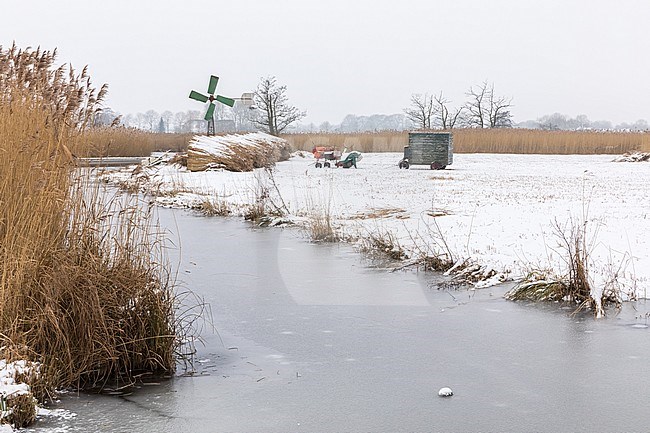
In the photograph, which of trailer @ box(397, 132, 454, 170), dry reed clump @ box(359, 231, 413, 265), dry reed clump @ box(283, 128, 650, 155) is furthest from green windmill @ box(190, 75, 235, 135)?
dry reed clump @ box(359, 231, 413, 265)

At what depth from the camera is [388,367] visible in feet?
15.7

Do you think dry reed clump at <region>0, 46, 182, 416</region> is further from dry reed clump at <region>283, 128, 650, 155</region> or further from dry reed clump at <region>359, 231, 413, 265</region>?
dry reed clump at <region>283, 128, 650, 155</region>

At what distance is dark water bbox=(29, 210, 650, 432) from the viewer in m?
3.94

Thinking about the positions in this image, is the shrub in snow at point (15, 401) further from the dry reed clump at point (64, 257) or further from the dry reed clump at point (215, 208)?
the dry reed clump at point (215, 208)

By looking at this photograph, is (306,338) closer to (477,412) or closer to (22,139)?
(477,412)

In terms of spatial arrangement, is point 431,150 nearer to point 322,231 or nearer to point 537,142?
point 537,142

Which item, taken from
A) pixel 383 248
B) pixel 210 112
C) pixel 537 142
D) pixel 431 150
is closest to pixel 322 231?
pixel 383 248

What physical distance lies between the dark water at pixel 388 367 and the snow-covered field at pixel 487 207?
1215 millimetres

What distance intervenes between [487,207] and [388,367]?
802 centimetres

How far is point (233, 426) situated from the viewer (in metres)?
3.88

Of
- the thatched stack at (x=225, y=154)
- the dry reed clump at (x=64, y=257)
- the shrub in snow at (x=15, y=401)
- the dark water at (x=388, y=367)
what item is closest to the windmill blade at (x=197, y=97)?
the thatched stack at (x=225, y=154)

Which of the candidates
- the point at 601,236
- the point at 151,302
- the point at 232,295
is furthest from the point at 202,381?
the point at 601,236

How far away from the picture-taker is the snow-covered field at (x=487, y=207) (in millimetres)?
8031

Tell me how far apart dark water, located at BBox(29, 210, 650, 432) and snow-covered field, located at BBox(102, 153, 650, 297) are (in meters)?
1.21
